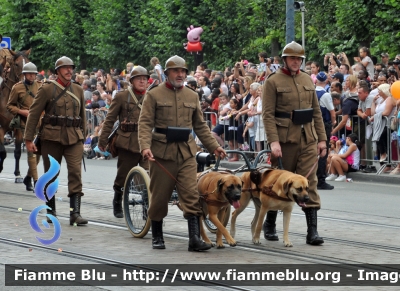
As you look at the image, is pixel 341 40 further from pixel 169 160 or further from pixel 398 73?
pixel 169 160

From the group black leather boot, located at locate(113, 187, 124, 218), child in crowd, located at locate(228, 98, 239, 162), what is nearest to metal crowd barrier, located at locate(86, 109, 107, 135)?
child in crowd, located at locate(228, 98, 239, 162)

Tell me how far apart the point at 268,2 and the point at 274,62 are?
1172 cm

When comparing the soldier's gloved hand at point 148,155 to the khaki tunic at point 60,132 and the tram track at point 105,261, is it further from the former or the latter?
the khaki tunic at point 60,132

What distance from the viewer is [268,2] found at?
34.2 metres

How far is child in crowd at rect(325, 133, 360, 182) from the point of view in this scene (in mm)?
18203

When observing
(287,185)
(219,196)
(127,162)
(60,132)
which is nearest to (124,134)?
(127,162)

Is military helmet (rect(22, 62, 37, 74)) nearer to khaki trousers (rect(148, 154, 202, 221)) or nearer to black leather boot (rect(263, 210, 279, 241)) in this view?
khaki trousers (rect(148, 154, 202, 221))

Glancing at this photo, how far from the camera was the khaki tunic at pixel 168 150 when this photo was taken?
10.2 metres

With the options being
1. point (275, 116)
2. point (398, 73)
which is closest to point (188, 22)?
point (398, 73)

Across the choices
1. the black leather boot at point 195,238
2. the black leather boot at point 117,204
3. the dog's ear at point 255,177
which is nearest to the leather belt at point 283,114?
the dog's ear at point 255,177

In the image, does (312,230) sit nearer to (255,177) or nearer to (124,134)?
(255,177)

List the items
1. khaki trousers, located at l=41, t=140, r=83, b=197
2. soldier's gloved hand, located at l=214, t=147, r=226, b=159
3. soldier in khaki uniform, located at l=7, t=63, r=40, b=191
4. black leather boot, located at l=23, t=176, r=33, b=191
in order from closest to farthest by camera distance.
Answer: soldier's gloved hand, located at l=214, t=147, r=226, b=159, khaki trousers, located at l=41, t=140, r=83, b=197, soldier in khaki uniform, located at l=7, t=63, r=40, b=191, black leather boot, located at l=23, t=176, r=33, b=191

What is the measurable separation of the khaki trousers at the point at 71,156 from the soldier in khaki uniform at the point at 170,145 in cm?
206

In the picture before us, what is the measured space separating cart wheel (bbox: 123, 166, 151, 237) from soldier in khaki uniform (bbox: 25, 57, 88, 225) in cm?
85
